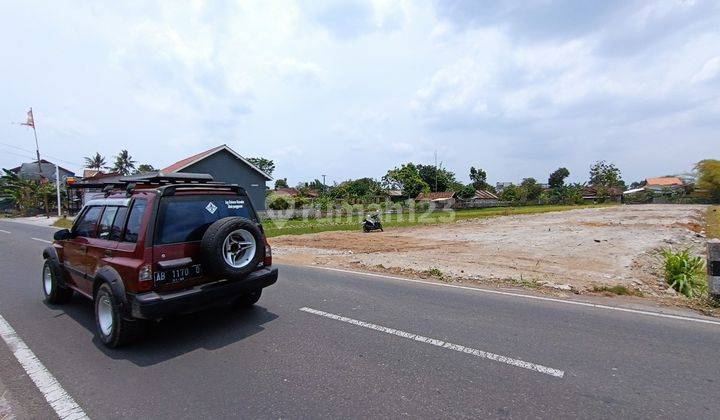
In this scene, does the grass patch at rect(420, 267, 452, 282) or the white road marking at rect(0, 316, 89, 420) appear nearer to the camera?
the white road marking at rect(0, 316, 89, 420)

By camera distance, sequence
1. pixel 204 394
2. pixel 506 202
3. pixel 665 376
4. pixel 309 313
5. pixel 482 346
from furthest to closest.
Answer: pixel 506 202
pixel 309 313
pixel 482 346
pixel 665 376
pixel 204 394

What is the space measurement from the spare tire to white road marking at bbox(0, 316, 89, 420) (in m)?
1.71

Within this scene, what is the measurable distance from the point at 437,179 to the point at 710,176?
1781 inches

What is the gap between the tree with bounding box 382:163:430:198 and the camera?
6688cm

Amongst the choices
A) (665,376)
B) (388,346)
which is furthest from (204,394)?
(665,376)

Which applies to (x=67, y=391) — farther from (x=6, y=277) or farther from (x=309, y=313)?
(x=6, y=277)

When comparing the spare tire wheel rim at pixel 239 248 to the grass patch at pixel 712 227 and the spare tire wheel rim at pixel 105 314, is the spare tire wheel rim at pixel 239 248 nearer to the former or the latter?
the spare tire wheel rim at pixel 105 314

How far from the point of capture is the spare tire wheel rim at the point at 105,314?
14.3 feet

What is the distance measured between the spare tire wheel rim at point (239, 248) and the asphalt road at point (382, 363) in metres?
0.92

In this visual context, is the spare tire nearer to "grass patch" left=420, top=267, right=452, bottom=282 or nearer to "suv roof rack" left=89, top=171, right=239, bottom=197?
"suv roof rack" left=89, top=171, right=239, bottom=197

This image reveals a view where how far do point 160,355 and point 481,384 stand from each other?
136 inches

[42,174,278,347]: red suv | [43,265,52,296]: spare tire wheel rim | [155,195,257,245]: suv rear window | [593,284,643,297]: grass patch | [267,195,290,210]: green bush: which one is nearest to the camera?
[42,174,278,347]: red suv

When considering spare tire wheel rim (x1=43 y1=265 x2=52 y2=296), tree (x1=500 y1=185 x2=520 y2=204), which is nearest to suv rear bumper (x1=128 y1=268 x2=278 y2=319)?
spare tire wheel rim (x1=43 y1=265 x2=52 y2=296)

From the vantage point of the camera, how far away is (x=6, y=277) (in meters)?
8.48
